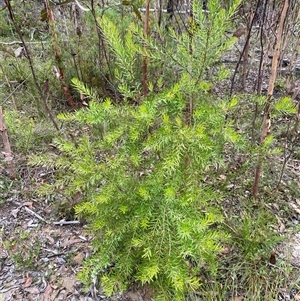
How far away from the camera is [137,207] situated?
1260 millimetres

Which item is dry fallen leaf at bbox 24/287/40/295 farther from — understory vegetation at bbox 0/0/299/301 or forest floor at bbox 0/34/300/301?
understory vegetation at bbox 0/0/299/301

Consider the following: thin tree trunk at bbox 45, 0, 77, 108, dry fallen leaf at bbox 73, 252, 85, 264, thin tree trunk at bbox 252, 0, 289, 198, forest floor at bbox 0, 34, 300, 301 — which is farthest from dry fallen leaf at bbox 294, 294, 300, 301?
thin tree trunk at bbox 45, 0, 77, 108

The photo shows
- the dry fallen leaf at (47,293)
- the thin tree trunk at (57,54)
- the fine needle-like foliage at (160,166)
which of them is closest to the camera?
the fine needle-like foliage at (160,166)

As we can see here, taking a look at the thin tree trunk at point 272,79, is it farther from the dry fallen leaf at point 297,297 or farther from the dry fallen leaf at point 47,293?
the dry fallen leaf at point 47,293

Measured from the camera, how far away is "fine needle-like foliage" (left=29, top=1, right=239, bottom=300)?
1.12 m

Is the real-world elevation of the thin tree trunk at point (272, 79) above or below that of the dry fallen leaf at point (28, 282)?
above

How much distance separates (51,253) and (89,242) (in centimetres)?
21

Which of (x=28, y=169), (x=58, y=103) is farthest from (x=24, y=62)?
(x=28, y=169)

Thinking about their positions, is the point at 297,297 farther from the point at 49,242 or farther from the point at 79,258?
the point at 49,242

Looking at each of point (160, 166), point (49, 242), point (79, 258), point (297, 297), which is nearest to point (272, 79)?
point (160, 166)

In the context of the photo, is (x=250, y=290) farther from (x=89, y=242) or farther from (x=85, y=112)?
(x=85, y=112)

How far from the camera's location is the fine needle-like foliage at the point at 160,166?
112cm

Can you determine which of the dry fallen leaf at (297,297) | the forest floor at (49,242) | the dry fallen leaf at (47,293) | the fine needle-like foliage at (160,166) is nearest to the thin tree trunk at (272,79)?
the forest floor at (49,242)

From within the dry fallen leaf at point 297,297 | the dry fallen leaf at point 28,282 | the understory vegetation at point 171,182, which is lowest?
the dry fallen leaf at point 297,297
